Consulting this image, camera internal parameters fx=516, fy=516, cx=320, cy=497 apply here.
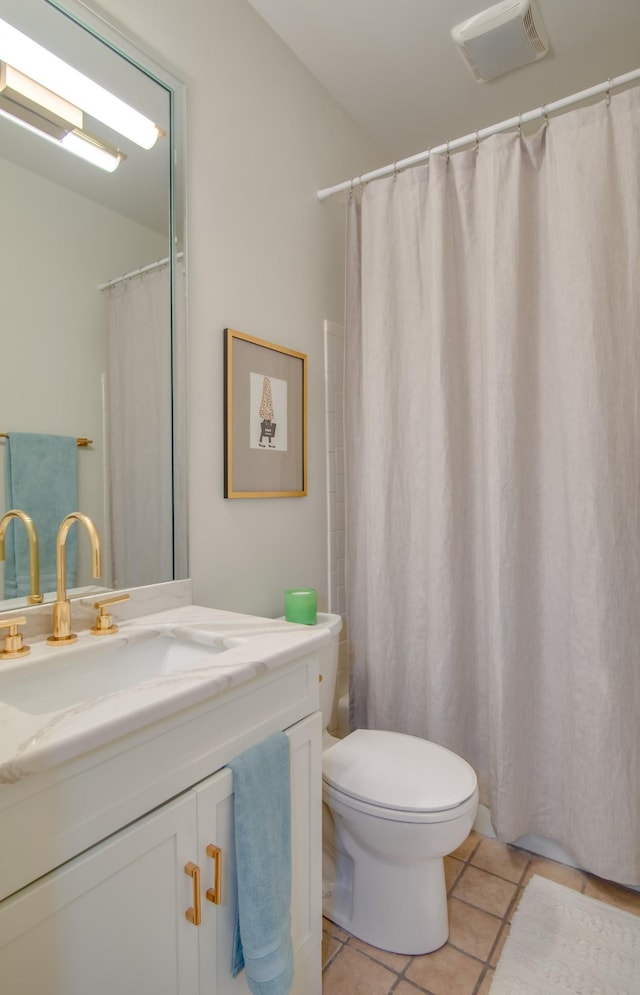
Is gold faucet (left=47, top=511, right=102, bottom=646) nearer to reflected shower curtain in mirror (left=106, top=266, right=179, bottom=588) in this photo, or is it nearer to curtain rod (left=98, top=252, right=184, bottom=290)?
reflected shower curtain in mirror (left=106, top=266, right=179, bottom=588)

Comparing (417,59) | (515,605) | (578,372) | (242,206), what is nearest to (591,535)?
(515,605)

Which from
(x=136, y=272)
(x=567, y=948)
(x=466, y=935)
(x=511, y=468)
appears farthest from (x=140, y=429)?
(x=567, y=948)

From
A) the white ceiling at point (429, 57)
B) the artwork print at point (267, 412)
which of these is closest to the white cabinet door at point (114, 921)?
the artwork print at point (267, 412)

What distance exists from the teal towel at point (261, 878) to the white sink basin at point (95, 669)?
0.70 ft

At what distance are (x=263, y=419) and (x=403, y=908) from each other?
55.9 inches

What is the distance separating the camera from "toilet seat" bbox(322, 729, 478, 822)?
124cm

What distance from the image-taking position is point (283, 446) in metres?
1.78

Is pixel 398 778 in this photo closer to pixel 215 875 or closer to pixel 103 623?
pixel 215 875

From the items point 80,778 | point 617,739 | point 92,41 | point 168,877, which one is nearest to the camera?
point 80,778

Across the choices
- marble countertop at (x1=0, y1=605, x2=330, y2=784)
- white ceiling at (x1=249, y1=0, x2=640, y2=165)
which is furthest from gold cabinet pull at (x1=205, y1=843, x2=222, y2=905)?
white ceiling at (x1=249, y1=0, x2=640, y2=165)

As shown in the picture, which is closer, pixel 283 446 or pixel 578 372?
pixel 578 372

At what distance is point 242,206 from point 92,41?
0.52 m

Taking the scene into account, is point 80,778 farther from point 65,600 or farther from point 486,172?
point 486,172

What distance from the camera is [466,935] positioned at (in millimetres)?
1382
